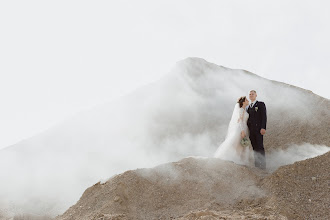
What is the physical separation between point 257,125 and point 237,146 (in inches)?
28.0

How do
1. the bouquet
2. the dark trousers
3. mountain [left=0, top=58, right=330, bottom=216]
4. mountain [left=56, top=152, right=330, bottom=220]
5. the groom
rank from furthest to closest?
mountain [left=0, top=58, right=330, bottom=216] → the dark trousers → the groom → the bouquet → mountain [left=56, top=152, right=330, bottom=220]

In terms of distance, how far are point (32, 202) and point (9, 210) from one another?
0.74m

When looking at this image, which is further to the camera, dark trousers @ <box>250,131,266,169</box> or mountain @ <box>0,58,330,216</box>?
mountain @ <box>0,58,330,216</box>

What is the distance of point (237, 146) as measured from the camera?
817 cm

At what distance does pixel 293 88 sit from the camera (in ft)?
44.9

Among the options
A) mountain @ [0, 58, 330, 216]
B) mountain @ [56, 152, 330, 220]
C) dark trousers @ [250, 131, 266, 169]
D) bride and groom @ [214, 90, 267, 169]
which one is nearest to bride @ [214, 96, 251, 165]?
bride and groom @ [214, 90, 267, 169]

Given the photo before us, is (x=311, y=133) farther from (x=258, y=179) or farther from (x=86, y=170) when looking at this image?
(x=86, y=170)

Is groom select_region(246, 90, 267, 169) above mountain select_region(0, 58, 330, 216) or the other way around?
the other way around

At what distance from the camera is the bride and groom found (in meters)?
8.16

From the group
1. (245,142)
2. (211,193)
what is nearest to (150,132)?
(245,142)

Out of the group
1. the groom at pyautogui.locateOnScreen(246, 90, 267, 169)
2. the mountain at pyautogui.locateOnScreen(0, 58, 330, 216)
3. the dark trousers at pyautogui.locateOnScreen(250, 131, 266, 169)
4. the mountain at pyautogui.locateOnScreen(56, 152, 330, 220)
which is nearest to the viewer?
the mountain at pyautogui.locateOnScreen(56, 152, 330, 220)

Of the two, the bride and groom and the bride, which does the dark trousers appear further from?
the bride

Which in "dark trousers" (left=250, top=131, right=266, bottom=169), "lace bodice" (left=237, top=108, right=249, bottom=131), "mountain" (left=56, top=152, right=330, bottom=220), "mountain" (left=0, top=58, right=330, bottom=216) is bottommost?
"mountain" (left=56, top=152, right=330, bottom=220)

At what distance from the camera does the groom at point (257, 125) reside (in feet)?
27.0
